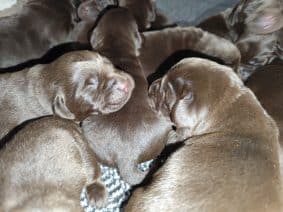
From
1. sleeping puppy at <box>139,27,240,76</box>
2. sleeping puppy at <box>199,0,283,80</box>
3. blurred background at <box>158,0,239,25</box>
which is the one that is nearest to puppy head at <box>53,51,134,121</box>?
sleeping puppy at <box>139,27,240,76</box>

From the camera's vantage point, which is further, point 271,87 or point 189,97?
point 271,87

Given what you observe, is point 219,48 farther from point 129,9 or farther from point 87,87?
point 87,87

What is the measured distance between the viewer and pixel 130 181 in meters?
2.86

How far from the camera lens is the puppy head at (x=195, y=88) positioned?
2664 mm

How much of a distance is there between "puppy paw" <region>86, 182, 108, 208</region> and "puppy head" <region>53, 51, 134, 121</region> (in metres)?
0.34

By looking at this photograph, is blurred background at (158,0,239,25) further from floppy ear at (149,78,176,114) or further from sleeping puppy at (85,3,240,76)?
floppy ear at (149,78,176,114)

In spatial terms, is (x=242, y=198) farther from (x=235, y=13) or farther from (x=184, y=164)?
(x=235, y=13)

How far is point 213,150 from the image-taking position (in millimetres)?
2494

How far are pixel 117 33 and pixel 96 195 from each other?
86 cm

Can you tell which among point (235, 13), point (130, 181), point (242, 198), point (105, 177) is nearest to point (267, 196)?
point (242, 198)

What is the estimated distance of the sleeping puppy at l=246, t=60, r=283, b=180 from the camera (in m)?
3.03

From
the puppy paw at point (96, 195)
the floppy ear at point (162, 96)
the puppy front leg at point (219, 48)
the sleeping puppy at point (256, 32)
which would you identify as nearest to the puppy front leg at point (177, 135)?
the floppy ear at point (162, 96)

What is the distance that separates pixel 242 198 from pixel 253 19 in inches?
58.5

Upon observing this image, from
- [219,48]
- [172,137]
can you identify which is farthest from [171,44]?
[172,137]
